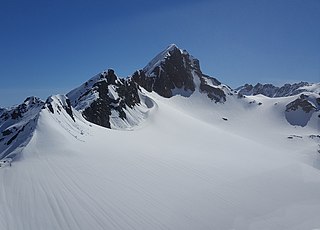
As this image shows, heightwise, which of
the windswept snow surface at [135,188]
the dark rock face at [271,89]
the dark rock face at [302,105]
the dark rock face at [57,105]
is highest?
the dark rock face at [271,89]

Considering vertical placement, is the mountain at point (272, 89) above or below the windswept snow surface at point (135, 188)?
above

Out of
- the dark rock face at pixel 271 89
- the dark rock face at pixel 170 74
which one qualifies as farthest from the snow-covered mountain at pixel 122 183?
the dark rock face at pixel 271 89

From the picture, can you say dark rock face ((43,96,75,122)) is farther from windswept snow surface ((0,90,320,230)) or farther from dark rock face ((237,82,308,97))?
dark rock face ((237,82,308,97))

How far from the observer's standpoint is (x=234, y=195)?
741 inches

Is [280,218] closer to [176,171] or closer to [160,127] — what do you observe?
[176,171]

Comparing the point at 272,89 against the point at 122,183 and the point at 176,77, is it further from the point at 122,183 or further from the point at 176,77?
the point at 122,183

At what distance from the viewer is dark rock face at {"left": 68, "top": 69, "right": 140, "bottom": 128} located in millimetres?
39812

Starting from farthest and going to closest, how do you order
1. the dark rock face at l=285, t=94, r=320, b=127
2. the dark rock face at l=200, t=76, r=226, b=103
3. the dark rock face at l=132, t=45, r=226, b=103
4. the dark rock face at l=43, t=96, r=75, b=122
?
1. the dark rock face at l=200, t=76, r=226, b=103
2. the dark rock face at l=285, t=94, r=320, b=127
3. the dark rock face at l=132, t=45, r=226, b=103
4. the dark rock face at l=43, t=96, r=75, b=122

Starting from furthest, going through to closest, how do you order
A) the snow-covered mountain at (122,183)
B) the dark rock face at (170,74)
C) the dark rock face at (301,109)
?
1. the dark rock face at (301,109)
2. the dark rock face at (170,74)
3. the snow-covered mountain at (122,183)

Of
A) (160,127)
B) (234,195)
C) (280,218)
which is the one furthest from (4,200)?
(160,127)

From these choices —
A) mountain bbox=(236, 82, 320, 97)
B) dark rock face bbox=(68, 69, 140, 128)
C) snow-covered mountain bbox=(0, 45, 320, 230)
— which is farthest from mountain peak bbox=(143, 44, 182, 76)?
mountain bbox=(236, 82, 320, 97)

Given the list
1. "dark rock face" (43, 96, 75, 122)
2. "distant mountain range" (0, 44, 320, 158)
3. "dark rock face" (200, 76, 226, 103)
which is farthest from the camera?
"dark rock face" (200, 76, 226, 103)

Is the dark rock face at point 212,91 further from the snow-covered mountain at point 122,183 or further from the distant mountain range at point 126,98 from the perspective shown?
the snow-covered mountain at point 122,183

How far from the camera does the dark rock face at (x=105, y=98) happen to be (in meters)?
39.8
